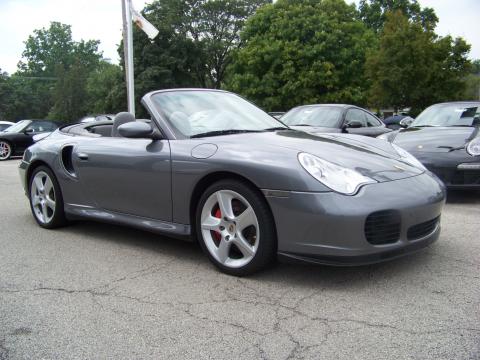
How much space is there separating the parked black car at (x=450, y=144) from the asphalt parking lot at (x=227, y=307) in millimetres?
1735

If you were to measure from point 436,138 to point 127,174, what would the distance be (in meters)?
4.09

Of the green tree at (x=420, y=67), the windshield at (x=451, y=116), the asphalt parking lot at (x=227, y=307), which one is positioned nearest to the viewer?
the asphalt parking lot at (x=227, y=307)

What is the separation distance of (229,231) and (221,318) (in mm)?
769

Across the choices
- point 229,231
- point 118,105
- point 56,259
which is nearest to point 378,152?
point 229,231

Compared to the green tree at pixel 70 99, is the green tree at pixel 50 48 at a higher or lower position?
higher

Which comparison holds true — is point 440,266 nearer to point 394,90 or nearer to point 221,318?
point 221,318

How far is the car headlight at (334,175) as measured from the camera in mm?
3115

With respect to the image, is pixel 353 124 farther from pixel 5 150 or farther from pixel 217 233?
pixel 5 150

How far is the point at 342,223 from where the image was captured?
3.01 m

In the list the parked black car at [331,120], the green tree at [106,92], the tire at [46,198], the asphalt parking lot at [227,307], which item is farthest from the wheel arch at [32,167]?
the green tree at [106,92]

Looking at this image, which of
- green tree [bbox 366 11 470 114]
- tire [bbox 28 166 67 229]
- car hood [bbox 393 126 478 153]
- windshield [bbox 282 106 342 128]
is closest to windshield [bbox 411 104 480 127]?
car hood [bbox 393 126 478 153]

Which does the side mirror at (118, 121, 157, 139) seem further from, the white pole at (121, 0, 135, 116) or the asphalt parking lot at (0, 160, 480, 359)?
the white pole at (121, 0, 135, 116)

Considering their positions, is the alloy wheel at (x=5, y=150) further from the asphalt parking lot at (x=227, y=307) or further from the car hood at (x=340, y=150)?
the car hood at (x=340, y=150)

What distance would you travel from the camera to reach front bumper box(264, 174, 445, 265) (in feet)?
9.93
